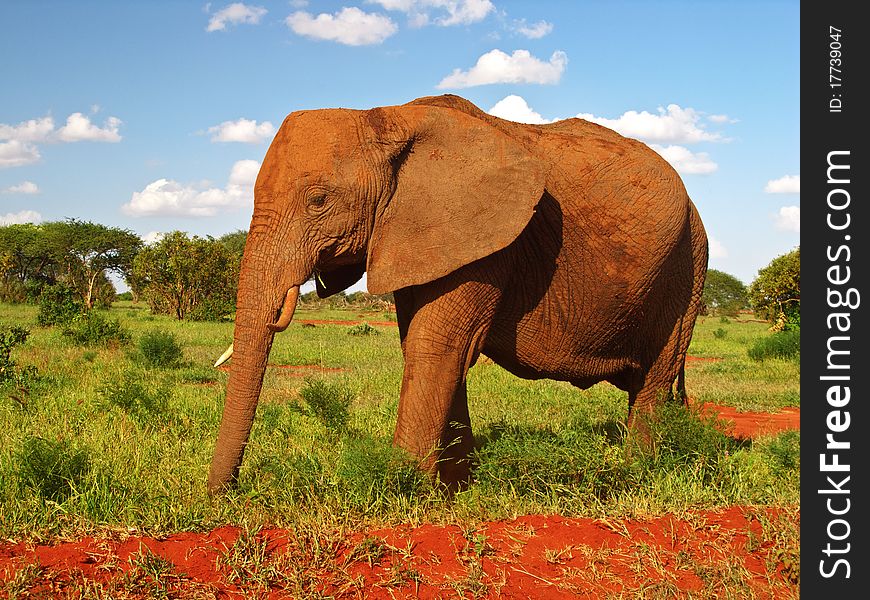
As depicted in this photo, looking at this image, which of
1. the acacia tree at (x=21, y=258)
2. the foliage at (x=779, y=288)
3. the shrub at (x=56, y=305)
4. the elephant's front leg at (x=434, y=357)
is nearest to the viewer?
the elephant's front leg at (x=434, y=357)

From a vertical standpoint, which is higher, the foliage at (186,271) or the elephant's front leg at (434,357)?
the foliage at (186,271)

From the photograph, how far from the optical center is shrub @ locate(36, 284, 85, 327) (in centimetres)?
1788

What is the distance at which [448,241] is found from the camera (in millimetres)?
5223

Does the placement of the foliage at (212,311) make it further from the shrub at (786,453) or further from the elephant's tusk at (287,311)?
the elephant's tusk at (287,311)

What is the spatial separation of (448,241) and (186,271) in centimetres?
2553

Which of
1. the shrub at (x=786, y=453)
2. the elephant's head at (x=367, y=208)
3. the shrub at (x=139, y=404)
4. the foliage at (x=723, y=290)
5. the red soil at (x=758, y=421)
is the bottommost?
the red soil at (x=758, y=421)

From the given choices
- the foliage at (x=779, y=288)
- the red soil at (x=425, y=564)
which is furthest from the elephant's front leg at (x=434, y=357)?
the foliage at (x=779, y=288)

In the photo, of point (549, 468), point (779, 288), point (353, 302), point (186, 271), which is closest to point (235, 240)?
point (353, 302)

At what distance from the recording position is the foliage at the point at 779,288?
73.1ft

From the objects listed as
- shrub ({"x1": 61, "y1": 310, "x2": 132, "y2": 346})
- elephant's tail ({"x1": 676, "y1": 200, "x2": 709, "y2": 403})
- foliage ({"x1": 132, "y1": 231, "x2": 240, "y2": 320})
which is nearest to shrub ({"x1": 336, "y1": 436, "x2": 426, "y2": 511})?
elephant's tail ({"x1": 676, "y1": 200, "x2": 709, "y2": 403})

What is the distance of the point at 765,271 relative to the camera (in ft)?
77.9

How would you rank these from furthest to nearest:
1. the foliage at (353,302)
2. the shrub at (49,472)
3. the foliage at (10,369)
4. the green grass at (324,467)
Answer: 1. the foliage at (353,302)
2. the foliage at (10,369)
3. the shrub at (49,472)
4. the green grass at (324,467)

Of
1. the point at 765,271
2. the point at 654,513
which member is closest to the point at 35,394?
the point at 654,513

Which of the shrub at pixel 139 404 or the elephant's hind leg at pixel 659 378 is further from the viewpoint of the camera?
the shrub at pixel 139 404
